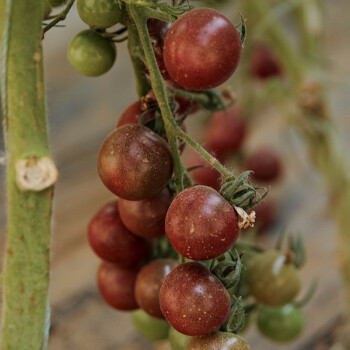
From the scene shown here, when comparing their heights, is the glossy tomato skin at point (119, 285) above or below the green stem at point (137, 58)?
below

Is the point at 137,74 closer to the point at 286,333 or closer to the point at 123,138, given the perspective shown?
the point at 123,138

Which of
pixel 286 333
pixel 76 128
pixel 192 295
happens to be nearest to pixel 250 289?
pixel 286 333

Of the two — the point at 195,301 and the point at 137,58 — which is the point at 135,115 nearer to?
the point at 137,58

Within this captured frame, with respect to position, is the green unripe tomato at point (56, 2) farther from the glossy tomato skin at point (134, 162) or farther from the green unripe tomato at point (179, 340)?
the green unripe tomato at point (179, 340)

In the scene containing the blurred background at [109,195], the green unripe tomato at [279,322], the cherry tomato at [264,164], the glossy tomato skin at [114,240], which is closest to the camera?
the glossy tomato skin at [114,240]

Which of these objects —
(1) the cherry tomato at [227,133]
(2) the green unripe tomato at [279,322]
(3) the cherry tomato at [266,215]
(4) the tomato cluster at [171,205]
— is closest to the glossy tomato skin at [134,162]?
(4) the tomato cluster at [171,205]

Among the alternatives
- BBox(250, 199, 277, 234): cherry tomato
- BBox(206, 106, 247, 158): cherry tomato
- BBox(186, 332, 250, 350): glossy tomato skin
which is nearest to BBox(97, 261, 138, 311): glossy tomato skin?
BBox(186, 332, 250, 350): glossy tomato skin

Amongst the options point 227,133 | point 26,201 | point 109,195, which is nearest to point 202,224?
point 26,201
